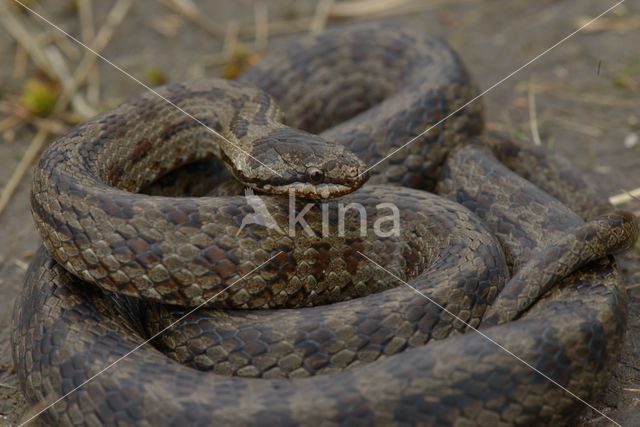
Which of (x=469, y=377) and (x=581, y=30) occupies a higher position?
(x=581, y=30)

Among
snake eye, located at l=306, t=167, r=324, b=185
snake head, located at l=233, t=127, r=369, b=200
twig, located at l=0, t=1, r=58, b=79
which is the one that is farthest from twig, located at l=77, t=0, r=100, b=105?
snake eye, located at l=306, t=167, r=324, b=185

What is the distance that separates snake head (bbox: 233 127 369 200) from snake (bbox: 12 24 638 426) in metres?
Answer: 0.02

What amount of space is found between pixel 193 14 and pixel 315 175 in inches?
264

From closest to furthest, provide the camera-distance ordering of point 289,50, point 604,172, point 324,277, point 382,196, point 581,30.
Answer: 1. point 324,277
2. point 382,196
3. point 604,172
4. point 289,50
5. point 581,30

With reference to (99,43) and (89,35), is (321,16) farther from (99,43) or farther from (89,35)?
(89,35)

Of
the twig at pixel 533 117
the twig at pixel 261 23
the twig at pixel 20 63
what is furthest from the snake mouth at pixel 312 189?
the twig at pixel 20 63

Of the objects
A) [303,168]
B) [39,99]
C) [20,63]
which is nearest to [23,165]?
[39,99]

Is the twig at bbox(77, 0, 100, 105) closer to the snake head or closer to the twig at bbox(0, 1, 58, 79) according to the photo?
the twig at bbox(0, 1, 58, 79)

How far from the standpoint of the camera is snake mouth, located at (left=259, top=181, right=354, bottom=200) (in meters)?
6.00

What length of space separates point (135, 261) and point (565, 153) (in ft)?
16.9

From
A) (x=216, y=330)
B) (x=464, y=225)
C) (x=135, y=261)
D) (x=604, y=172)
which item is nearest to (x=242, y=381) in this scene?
(x=216, y=330)

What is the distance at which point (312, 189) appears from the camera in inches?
238

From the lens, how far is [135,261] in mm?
5633

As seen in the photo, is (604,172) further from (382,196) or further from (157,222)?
(157,222)
